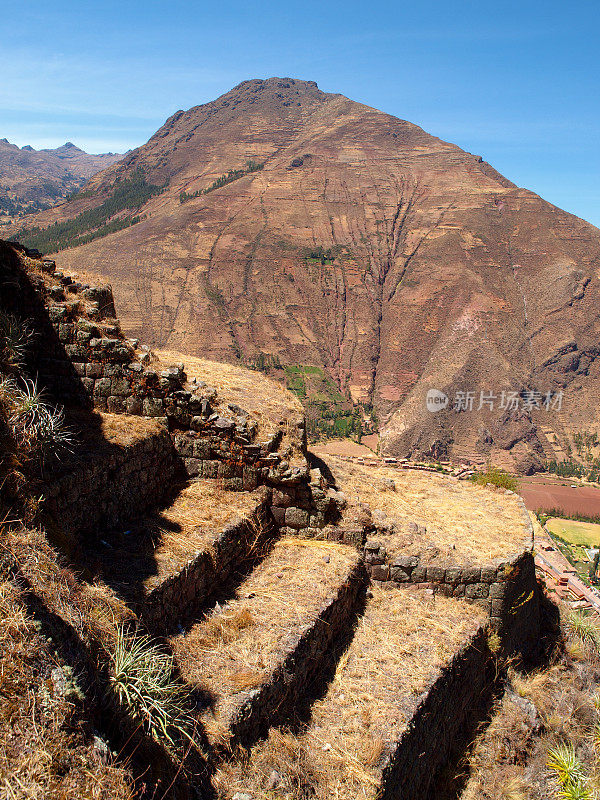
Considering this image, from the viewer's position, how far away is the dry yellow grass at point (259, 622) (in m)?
5.72

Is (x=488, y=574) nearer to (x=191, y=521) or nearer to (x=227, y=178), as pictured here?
(x=191, y=521)

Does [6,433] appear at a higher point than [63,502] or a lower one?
higher

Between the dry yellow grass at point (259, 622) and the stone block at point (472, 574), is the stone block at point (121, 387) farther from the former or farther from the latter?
the stone block at point (472, 574)

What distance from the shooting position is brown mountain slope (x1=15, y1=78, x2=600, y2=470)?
86.8 metres

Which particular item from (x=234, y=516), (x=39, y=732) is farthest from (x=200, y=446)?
(x=39, y=732)

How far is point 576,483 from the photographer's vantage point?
73500 mm

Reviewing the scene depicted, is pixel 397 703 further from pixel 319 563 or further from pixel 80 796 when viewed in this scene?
pixel 80 796

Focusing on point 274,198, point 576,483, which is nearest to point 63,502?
point 576,483

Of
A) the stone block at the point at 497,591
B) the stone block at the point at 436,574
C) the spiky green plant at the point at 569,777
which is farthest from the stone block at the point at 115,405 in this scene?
the spiky green plant at the point at 569,777

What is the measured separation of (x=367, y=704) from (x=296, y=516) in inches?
123

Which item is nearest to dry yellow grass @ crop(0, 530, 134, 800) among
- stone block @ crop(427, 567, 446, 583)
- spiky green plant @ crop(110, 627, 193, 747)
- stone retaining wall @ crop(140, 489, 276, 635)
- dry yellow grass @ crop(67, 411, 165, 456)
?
spiky green plant @ crop(110, 627, 193, 747)

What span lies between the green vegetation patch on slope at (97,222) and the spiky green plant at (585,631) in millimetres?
107471

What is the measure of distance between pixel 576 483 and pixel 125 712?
264 ft

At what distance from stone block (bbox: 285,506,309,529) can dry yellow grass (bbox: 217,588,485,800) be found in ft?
5.62
